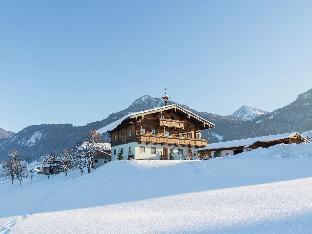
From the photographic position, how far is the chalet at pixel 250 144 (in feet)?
179

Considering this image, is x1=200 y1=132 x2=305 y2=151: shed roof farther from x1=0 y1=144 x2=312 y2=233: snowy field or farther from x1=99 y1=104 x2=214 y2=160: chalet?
x1=0 y1=144 x2=312 y2=233: snowy field

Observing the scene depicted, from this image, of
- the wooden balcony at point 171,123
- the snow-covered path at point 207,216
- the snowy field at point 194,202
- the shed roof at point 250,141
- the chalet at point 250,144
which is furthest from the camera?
A: the chalet at point 250,144

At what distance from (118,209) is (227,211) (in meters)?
5.47

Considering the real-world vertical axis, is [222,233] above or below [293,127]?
below

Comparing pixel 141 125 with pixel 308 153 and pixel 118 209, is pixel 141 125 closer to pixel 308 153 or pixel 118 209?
pixel 308 153

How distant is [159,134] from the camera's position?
152 feet

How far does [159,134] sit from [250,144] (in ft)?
57.3

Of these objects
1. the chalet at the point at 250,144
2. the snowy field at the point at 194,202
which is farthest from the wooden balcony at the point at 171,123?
the snowy field at the point at 194,202

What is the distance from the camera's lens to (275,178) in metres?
21.5

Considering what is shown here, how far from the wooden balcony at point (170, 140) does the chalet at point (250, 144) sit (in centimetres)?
1163

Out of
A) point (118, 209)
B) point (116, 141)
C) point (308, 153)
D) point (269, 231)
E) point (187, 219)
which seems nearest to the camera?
point (269, 231)

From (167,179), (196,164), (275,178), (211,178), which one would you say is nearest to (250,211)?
(275,178)

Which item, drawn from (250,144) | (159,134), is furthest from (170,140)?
(250,144)

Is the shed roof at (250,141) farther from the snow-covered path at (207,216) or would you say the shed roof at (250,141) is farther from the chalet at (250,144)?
the snow-covered path at (207,216)
